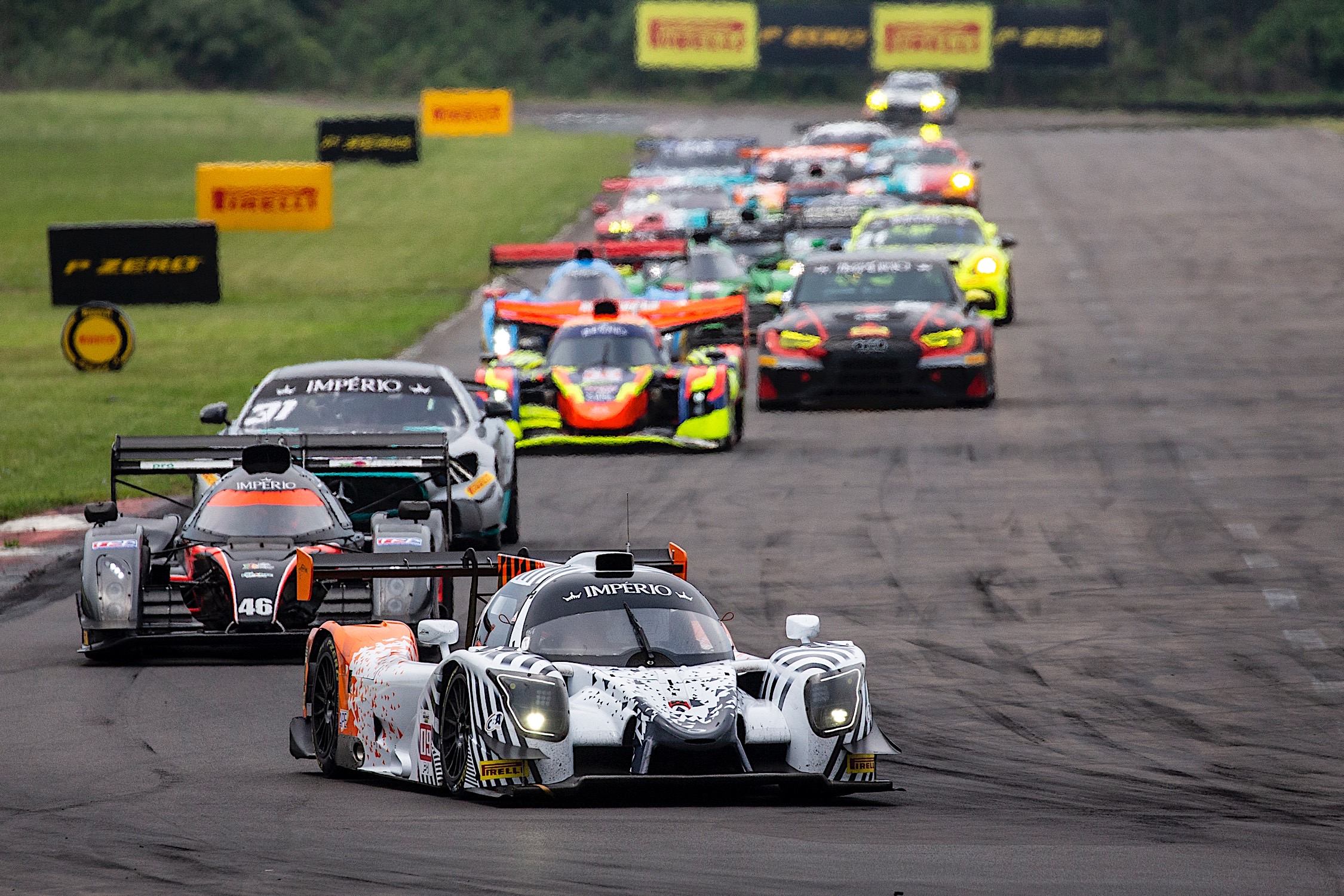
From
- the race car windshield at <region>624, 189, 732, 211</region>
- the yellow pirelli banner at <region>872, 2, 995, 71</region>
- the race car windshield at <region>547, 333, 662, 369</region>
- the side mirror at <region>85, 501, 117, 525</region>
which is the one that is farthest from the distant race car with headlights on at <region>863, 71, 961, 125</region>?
the side mirror at <region>85, 501, 117, 525</region>

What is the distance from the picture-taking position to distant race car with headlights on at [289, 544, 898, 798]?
9570 millimetres

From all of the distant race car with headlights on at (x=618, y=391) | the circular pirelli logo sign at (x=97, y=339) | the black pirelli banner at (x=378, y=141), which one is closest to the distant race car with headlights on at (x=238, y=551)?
the distant race car with headlights on at (x=618, y=391)

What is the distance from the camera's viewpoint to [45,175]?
59.8m

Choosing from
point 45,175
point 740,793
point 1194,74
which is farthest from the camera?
point 1194,74

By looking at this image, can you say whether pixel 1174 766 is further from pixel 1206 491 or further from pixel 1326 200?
pixel 1326 200

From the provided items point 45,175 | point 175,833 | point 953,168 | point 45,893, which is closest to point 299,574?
point 175,833

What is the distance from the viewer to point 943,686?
12.6 meters

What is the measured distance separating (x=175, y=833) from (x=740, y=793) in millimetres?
2396

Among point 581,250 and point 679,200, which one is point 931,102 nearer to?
point 679,200

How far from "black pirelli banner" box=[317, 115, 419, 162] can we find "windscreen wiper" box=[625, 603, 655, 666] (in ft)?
172

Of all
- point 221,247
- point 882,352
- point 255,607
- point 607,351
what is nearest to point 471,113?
point 221,247

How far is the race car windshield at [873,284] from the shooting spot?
2619cm

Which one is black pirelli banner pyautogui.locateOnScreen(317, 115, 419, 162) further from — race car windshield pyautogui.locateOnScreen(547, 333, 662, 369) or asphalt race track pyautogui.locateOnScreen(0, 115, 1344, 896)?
race car windshield pyautogui.locateOnScreen(547, 333, 662, 369)

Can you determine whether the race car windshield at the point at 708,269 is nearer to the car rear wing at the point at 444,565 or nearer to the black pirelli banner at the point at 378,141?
the car rear wing at the point at 444,565
